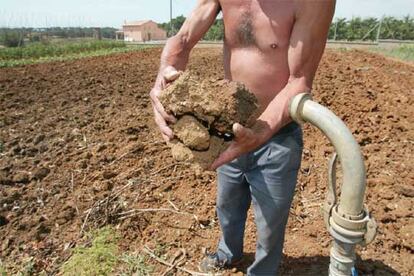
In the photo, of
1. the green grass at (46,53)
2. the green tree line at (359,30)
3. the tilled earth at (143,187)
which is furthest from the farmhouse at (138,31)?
the tilled earth at (143,187)

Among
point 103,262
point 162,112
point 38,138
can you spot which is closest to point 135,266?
point 103,262

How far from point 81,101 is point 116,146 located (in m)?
2.47

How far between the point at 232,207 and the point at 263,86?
2.65 ft

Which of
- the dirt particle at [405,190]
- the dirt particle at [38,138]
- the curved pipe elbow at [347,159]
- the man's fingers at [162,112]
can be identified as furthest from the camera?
the dirt particle at [38,138]

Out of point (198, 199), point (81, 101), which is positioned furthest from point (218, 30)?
point (198, 199)

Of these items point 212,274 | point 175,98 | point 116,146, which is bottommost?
point 212,274

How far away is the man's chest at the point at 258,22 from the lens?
1.93 metres

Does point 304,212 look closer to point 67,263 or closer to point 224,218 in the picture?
point 224,218

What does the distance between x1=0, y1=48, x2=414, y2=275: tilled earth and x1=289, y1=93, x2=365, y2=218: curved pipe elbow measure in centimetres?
147

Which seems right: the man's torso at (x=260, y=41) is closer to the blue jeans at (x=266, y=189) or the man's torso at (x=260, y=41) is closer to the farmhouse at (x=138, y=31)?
the blue jeans at (x=266, y=189)

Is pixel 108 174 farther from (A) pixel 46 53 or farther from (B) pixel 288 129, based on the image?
(A) pixel 46 53

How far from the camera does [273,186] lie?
2.12 meters

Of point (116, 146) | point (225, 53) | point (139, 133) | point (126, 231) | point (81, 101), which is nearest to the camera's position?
point (225, 53)

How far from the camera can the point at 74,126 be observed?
5164mm
